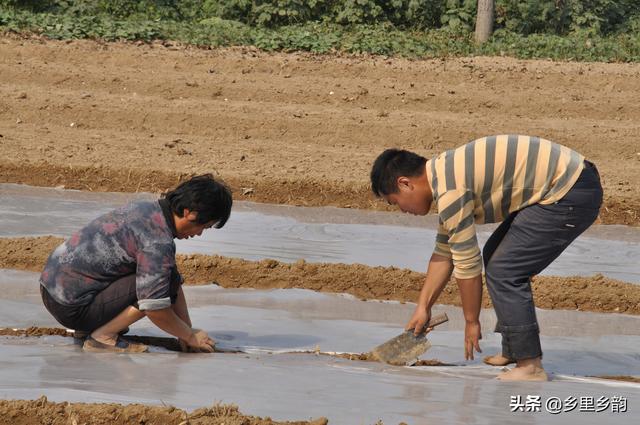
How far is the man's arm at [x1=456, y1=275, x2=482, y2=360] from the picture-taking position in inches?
175

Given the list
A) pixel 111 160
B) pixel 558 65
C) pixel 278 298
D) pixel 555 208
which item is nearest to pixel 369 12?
pixel 558 65

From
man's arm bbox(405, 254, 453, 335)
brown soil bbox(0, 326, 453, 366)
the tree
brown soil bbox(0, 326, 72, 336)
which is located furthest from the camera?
the tree

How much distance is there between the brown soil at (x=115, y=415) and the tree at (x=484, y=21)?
42.1 feet

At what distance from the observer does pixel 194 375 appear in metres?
4.32

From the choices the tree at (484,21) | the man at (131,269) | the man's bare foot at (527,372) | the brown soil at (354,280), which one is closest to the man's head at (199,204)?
the man at (131,269)

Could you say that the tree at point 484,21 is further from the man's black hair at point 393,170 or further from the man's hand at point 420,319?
the man's black hair at point 393,170

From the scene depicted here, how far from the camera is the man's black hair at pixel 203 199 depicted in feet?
15.0

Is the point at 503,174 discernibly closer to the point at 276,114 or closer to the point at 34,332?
the point at 34,332

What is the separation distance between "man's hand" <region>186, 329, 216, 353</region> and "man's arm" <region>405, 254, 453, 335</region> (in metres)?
0.89

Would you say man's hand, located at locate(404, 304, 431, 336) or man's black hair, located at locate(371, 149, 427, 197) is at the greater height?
man's black hair, located at locate(371, 149, 427, 197)

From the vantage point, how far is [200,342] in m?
4.86

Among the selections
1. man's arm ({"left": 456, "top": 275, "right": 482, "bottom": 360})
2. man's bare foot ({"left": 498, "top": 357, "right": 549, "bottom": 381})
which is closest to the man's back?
man's arm ({"left": 456, "top": 275, "right": 482, "bottom": 360})

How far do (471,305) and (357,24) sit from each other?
478 inches

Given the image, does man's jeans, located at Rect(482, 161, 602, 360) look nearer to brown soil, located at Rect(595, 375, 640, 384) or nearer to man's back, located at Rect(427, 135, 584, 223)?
man's back, located at Rect(427, 135, 584, 223)
